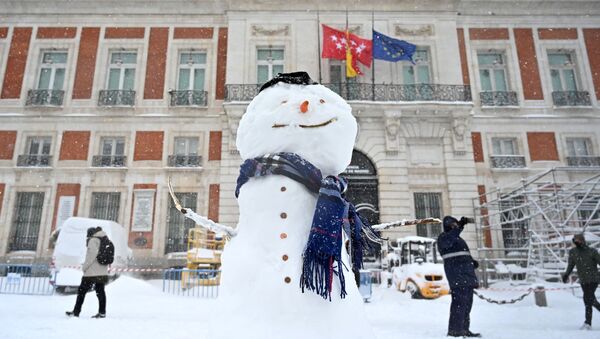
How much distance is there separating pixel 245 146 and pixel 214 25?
14.9m

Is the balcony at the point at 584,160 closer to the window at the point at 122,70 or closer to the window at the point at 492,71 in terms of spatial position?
the window at the point at 492,71

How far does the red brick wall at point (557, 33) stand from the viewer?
1564cm

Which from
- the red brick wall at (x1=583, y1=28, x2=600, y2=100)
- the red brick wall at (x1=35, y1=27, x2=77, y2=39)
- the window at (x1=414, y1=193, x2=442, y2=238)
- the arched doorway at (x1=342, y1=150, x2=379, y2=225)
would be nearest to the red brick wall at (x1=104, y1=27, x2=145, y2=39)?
the red brick wall at (x1=35, y1=27, x2=77, y2=39)

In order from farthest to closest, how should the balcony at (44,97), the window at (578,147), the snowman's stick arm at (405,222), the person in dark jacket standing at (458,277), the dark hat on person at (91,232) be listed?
the balcony at (44,97), the window at (578,147), the dark hat on person at (91,232), the person in dark jacket standing at (458,277), the snowman's stick arm at (405,222)

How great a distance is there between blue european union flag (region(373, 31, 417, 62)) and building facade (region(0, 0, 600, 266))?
0.63 m

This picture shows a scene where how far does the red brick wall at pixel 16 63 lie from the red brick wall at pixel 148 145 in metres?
5.25

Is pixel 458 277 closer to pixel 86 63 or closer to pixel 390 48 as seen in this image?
pixel 390 48

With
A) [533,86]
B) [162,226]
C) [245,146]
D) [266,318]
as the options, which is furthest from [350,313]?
[533,86]

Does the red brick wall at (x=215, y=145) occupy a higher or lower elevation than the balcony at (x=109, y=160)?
higher

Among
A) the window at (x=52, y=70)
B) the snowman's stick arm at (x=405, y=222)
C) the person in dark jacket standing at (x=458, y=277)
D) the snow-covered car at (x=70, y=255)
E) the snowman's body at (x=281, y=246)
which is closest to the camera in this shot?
the snowman's body at (x=281, y=246)

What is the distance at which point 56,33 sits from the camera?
15672 mm

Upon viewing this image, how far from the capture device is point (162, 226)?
13.8 meters

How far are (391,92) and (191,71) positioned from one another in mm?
8055

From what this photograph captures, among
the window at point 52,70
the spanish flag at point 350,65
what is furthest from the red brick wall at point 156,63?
the spanish flag at point 350,65
